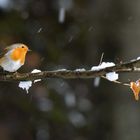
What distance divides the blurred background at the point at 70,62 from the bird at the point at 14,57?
3177 mm

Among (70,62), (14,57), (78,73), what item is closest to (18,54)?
(14,57)

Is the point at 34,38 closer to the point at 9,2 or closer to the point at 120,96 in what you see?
the point at 9,2

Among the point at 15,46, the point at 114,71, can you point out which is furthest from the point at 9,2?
the point at 114,71

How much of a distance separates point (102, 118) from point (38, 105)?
76cm

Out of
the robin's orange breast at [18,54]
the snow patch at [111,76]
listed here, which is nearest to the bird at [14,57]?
the robin's orange breast at [18,54]

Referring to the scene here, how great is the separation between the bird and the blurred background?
318 cm

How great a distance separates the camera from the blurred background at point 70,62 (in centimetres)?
576

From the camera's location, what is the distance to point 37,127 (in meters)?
6.28

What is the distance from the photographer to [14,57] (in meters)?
2.28

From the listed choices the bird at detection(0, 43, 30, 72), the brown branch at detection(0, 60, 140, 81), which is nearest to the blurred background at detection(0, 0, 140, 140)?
the bird at detection(0, 43, 30, 72)

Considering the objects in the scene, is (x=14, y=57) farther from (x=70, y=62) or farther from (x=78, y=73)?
(x=70, y=62)

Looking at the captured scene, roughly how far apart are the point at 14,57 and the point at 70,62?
14.5ft

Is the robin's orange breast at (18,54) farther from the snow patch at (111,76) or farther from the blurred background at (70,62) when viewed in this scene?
the blurred background at (70,62)

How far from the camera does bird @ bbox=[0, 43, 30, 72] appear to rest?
7.29ft
